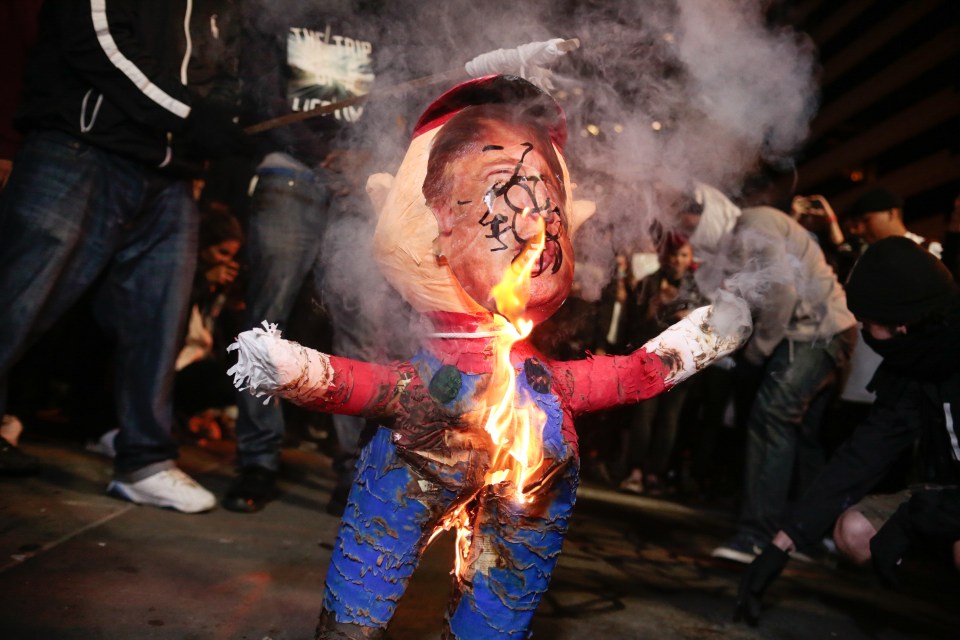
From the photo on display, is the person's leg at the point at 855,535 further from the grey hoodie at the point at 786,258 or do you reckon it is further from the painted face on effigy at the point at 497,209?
the painted face on effigy at the point at 497,209

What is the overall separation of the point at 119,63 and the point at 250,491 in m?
1.75

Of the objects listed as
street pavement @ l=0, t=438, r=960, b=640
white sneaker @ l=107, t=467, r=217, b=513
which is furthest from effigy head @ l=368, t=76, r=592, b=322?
white sneaker @ l=107, t=467, r=217, b=513

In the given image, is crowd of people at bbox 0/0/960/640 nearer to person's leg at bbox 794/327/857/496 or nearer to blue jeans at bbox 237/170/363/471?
blue jeans at bbox 237/170/363/471

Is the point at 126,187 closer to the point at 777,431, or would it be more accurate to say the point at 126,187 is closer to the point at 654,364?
the point at 654,364

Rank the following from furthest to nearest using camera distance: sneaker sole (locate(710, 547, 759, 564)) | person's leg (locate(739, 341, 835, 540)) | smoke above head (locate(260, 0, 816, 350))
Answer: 1. person's leg (locate(739, 341, 835, 540))
2. sneaker sole (locate(710, 547, 759, 564))
3. smoke above head (locate(260, 0, 816, 350))

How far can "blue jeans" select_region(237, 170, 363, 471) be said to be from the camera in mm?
3229

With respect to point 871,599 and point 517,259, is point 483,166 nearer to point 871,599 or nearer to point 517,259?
point 517,259

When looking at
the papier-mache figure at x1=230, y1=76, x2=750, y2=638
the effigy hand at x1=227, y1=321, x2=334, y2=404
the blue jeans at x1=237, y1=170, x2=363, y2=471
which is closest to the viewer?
the effigy hand at x1=227, y1=321, x2=334, y2=404

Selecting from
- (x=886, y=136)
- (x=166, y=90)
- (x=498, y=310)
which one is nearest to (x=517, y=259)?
(x=498, y=310)

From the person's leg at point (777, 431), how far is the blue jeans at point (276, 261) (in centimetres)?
205

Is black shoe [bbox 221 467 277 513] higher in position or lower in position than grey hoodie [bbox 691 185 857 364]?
lower

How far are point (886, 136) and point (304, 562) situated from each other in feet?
33.2

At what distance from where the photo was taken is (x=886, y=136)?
10109 mm

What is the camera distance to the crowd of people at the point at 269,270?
270cm
